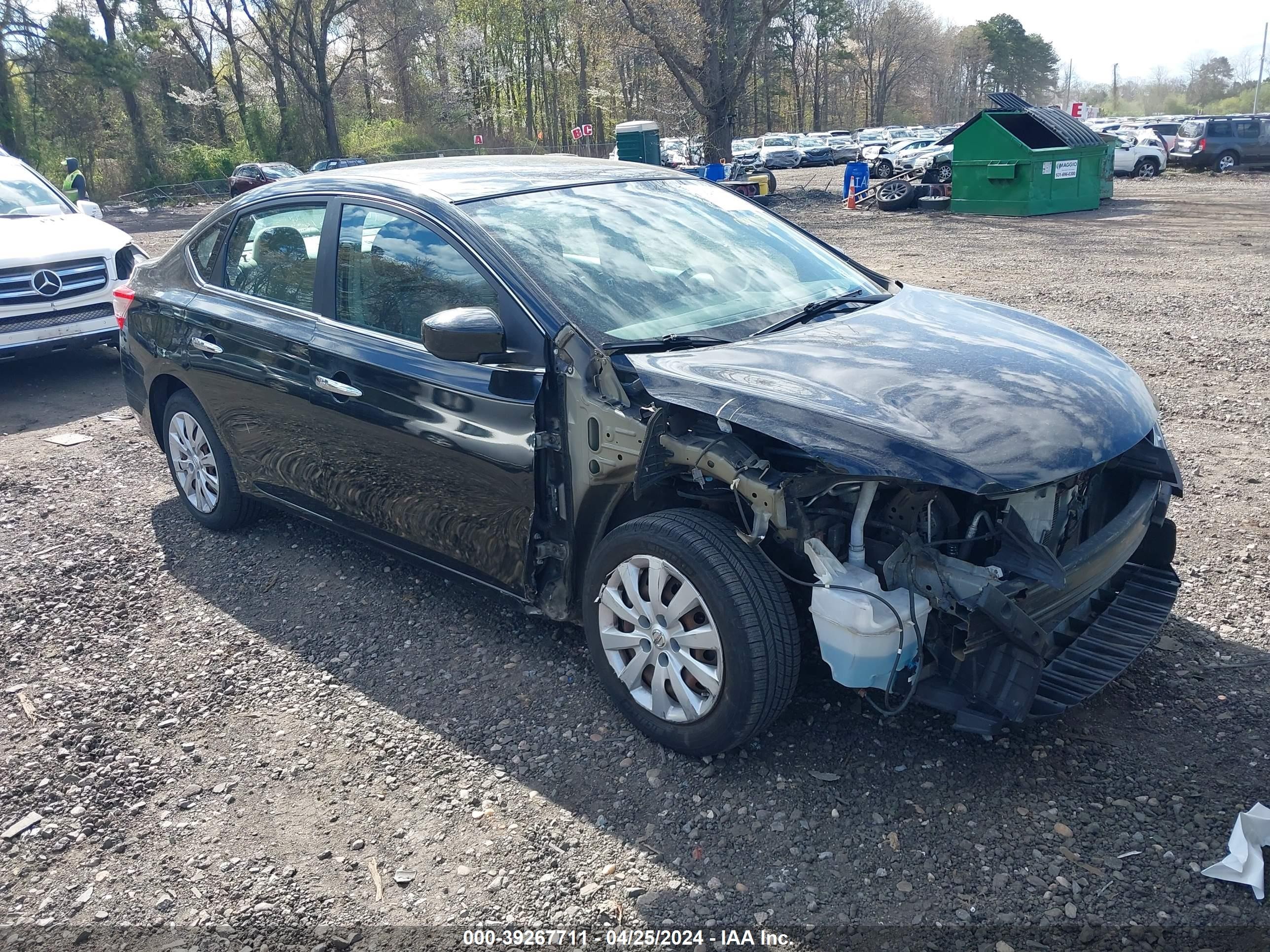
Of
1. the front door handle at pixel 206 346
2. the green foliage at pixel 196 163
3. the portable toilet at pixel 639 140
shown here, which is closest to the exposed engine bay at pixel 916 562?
the front door handle at pixel 206 346

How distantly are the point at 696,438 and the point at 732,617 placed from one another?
55 centimetres

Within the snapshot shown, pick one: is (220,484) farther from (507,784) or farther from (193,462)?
(507,784)

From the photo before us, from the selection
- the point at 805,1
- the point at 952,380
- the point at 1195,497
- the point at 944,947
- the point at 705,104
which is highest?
the point at 805,1

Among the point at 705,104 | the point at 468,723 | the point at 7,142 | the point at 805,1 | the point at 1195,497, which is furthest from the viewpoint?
the point at 805,1

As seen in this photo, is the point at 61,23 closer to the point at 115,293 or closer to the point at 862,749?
the point at 115,293

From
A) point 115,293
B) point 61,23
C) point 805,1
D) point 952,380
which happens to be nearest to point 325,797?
point 952,380

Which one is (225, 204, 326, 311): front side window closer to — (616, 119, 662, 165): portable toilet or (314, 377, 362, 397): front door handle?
(314, 377, 362, 397): front door handle

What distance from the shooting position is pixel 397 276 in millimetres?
3992

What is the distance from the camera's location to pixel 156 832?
3117 mm

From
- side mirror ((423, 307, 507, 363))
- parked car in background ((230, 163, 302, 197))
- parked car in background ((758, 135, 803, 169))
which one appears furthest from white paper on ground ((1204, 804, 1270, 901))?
parked car in background ((758, 135, 803, 169))

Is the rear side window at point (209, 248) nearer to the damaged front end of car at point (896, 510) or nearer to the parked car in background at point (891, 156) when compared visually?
the damaged front end of car at point (896, 510)

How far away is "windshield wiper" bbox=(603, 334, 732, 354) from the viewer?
338 centimetres

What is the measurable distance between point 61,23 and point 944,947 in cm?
4353

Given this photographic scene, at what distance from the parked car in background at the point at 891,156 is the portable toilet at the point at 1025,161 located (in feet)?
35.5
